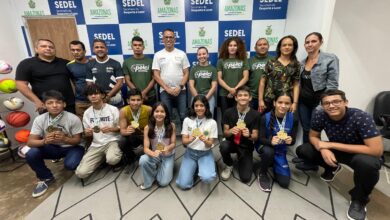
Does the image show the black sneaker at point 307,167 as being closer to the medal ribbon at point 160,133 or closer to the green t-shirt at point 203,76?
the green t-shirt at point 203,76

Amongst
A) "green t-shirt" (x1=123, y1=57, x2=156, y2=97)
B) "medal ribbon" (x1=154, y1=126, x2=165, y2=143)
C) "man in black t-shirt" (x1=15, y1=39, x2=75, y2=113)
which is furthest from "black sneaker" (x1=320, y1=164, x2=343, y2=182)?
"man in black t-shirt" (x1=15, y1=39, x2=75, y2=113)

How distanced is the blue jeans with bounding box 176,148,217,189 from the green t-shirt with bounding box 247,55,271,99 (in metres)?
1.07

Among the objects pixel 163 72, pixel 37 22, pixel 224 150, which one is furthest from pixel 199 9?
pixel 37 22

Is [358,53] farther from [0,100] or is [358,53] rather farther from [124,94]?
[0,100]

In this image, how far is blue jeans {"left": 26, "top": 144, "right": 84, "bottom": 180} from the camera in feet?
6.42

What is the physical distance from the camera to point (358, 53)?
2.26m

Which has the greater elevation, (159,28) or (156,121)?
(159,28)

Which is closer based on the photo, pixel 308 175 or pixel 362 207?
pixel 362 207

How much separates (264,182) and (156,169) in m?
1.15

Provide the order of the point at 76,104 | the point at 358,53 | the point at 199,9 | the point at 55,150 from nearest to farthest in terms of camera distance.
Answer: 1. the point at 55,150
2. the point at 358,53
3. the point at 76,104
4. the point at 199,9

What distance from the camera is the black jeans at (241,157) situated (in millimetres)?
2055

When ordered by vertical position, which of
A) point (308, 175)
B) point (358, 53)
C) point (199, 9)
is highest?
point (199, 9)

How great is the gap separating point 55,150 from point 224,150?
1.86 metres

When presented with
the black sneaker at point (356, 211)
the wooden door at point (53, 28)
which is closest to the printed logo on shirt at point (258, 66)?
the black sneaker at point (356, 211)
